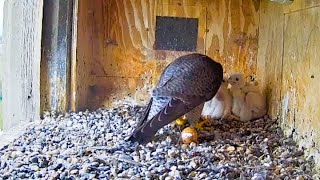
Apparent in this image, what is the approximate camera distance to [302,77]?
87.0 inches

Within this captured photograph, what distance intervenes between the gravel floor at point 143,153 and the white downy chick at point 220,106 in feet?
0.28

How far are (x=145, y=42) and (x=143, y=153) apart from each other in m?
1.18

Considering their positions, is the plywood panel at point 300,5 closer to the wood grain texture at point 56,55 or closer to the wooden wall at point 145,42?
the wooden wall at point 145,42

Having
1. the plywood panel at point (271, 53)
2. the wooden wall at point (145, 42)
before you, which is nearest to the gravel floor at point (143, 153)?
the plywood panel at point (271, 53)

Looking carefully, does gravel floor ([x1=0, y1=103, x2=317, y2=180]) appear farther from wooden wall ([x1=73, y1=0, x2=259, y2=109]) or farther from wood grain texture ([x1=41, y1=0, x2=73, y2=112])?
wooden wall ([x1=73, y1=0, x2=259, y2=109])

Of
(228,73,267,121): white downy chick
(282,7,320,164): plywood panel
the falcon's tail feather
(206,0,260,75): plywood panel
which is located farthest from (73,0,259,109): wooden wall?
the falcon's tail feather

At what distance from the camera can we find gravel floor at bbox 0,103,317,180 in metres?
1.76

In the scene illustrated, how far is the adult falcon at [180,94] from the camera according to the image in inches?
88.7

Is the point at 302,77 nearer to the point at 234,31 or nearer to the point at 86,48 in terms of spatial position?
the point at 234,31

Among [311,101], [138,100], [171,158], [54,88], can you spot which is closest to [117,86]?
[138,100]

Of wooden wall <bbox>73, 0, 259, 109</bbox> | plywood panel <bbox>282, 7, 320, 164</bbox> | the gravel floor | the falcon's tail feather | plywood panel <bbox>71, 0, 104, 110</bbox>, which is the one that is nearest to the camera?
the gravel floor

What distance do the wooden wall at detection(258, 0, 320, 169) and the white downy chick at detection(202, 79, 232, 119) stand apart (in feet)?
0.80

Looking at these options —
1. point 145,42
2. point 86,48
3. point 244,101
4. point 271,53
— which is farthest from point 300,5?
point 86,48

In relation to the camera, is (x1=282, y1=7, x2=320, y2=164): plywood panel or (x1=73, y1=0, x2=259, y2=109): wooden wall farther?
(x1=73, y1=0, x2=259, y2=109): wooden wall
